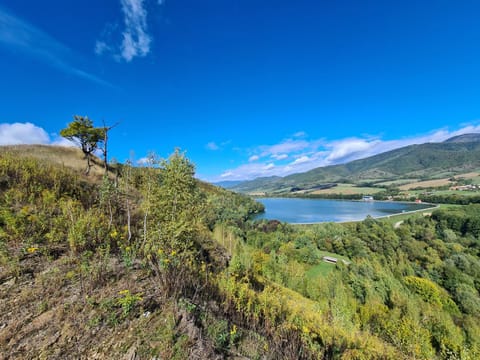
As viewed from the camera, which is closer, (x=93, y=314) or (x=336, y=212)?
(x=93, y=314)

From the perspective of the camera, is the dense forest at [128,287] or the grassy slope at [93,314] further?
the dense forest at [128,287]

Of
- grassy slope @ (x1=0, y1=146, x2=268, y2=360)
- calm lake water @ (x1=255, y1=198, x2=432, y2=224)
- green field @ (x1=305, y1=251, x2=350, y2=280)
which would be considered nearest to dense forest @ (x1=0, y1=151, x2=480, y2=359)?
grassy slope @ (x1=0, y1=146, x2=268, y2=360)

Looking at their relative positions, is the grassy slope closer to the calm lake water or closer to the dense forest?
the dense forest

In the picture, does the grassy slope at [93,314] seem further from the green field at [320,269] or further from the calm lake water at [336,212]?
the calm lake water at [336,212]

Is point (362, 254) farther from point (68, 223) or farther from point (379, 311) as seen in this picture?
point (68, 223)

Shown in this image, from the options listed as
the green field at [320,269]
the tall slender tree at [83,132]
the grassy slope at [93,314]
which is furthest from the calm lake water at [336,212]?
the grassy slope at [93,314]

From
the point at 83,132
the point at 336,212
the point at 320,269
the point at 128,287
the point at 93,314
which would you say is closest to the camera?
the point at 93,314

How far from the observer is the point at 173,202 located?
6637mm

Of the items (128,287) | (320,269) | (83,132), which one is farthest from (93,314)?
(320,269)

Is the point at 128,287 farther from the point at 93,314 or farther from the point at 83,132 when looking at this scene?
the point at 83,132

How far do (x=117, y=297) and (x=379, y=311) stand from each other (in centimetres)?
2223

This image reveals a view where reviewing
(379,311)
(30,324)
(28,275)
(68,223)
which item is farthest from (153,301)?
(379,311)

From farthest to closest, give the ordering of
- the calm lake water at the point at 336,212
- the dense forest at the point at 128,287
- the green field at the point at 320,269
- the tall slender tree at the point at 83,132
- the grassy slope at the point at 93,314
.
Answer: the calm lake water at the point at 336,212, the green field at the point at 320,269, the tall slender tree at the point at 83,132, the dense forest at the point at 128,287, the grassy slope at the point at 93,314

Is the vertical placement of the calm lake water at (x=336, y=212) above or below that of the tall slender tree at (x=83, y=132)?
below
